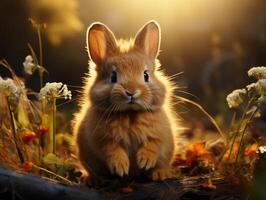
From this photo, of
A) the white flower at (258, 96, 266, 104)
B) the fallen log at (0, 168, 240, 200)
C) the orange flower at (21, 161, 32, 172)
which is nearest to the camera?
the fallen log at (0, 168, 240, 200)

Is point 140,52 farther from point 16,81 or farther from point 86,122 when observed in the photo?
point 16,81

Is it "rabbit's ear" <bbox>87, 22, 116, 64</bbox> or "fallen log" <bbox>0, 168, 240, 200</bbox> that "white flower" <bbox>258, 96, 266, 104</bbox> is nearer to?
"fallen log" <bbox>0, 168, 240, 200</bbox>

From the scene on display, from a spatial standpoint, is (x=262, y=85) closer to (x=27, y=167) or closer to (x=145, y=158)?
(x=145, y=158)

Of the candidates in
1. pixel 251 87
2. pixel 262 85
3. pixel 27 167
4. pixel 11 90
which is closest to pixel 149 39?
pixel 251 87

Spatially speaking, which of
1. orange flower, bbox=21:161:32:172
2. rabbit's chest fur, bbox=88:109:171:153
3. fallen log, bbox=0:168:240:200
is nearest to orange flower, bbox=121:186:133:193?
A: fallen log, bbox=0:168:240:200

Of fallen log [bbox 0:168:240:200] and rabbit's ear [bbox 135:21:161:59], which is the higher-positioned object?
rabbit's ear [bbox 135:21:161:59]

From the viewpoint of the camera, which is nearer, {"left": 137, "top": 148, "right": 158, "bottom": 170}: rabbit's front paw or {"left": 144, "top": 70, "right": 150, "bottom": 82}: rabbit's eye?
{"left": 137, "top": 148, "right": 158, "bottom": 170}: rabbit's front paw

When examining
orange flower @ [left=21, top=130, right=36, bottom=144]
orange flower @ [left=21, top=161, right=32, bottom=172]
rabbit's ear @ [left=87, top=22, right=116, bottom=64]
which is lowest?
orange flower @ [left=21, top=161, right=32, bottom=172]
